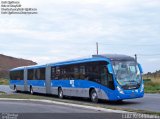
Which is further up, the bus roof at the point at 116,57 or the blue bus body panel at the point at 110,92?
the bus roof at the point at 116,57

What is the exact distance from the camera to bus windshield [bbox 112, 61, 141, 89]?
963 inches

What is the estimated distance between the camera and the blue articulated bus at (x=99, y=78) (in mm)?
24406

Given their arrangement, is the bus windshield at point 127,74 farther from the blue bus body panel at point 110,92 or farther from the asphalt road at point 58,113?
the asphalt road at point 58,113

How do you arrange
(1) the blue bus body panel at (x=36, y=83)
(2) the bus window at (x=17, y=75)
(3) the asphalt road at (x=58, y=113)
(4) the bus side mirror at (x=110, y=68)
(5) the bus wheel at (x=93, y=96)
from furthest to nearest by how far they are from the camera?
(2) the bus window at (x=17, y=75), (1) the blue bus body panel at (x=36, y=83), (5) the bus wheel at (x=93, y=96), (4) the bus side mirror at (x=110, y=68), (3) the asphalt road at (x=58, y=113)

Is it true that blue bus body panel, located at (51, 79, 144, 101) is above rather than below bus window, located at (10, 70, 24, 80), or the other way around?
below

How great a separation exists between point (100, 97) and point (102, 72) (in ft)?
4.78

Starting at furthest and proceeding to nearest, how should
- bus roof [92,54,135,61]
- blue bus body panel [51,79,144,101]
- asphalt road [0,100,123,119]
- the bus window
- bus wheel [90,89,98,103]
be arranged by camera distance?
the bus window < bus wheel [90,89,98,103] < bus roof [92,54,135,61] < blue bus body panel [51,79,144,101] < asphalt road [0,100,123,119]

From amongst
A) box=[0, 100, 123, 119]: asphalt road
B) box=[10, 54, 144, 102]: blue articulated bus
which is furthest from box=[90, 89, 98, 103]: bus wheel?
box=[0, 100, 123, 119]: asphalt road

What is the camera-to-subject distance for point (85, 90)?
27.5 meters

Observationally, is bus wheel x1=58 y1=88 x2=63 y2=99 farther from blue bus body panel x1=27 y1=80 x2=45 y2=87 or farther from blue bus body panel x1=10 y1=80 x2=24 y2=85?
blue bus body panel x1=10 y1=80 x2=24 y2=85

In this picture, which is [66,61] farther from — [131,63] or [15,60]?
[15,60]

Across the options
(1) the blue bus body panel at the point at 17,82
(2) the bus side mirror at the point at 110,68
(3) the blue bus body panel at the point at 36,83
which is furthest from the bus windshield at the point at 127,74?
(1) the blue bus body panel at the point at 17,82

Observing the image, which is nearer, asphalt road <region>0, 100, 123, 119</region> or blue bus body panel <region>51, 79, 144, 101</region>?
asphalt road <region>0, 100, 123, 119</region>

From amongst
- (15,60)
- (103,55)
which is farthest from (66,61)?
(15,60)
